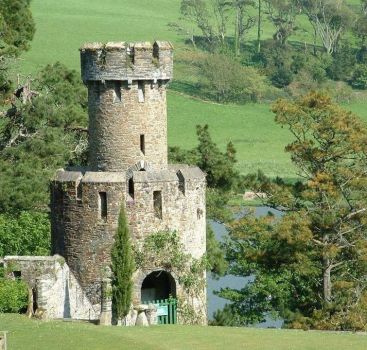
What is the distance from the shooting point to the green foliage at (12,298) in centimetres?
3528

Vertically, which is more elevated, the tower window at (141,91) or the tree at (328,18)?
the tree at (328,18)

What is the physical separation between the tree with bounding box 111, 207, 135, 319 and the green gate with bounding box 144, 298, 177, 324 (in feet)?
5.31

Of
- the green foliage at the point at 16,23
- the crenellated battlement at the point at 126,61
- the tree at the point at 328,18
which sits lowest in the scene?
the crenellated battlement at the point at 126,61

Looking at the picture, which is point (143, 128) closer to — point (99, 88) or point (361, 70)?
point (99, 88)

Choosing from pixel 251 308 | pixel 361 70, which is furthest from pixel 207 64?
pixel 251 308

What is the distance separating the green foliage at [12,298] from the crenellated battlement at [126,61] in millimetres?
5573

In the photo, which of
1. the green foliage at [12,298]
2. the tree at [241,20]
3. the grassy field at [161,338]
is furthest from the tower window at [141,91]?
the tree at [241,20]

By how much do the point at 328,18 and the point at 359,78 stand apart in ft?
61.0

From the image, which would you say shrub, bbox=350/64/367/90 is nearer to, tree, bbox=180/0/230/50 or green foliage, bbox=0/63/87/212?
tree, bbox=180/0/230/50

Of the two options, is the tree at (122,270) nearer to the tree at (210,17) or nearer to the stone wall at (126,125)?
the stone wall at (126,125)

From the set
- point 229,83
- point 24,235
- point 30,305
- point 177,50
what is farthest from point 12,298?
point 177,50

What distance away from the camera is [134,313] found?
3603 cm

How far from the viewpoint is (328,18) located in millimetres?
142250

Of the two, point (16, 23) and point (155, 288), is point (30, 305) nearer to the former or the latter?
point (155, 288)
